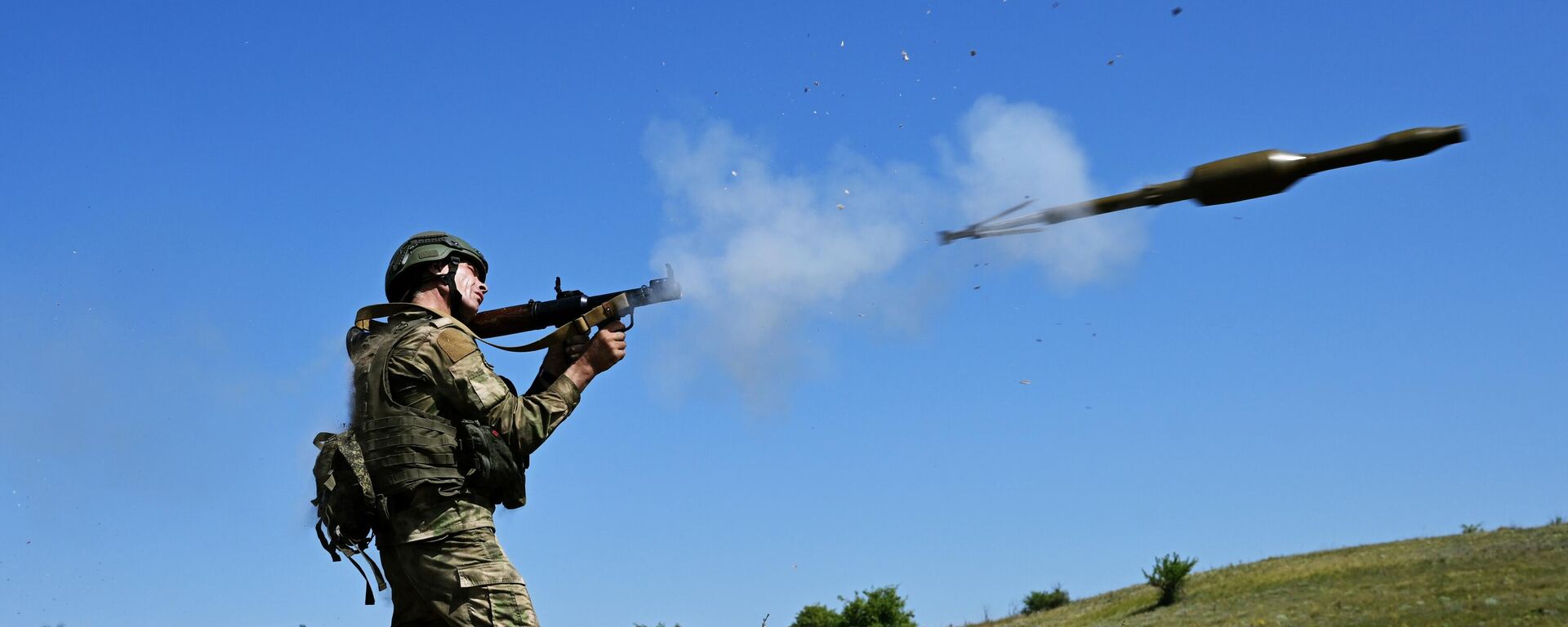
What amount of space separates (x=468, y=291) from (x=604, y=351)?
0.84 meters

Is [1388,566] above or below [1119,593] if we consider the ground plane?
below

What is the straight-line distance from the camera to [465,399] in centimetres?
664

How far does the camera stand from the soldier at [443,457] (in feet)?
20.7

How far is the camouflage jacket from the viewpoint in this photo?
253 inches

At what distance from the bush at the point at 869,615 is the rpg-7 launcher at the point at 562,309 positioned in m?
28.7

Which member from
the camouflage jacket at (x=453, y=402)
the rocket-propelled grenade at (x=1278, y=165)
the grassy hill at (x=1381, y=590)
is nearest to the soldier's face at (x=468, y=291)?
the camouflage jacket at (x=453, y=402)

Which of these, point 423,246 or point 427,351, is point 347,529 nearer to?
point 427,351

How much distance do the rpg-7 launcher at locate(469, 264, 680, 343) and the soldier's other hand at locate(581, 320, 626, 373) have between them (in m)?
0.52

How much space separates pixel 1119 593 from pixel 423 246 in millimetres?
37249

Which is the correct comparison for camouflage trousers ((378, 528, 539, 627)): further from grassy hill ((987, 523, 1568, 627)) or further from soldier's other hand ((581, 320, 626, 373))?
grassy hill ((987, 523, 1568, 627))

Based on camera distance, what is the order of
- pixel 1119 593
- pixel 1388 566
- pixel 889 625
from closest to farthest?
pixel 1388 566 < pixel 889 625 < pixel 1119 593

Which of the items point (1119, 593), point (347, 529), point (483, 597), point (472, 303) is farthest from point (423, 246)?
point (1119, 593)

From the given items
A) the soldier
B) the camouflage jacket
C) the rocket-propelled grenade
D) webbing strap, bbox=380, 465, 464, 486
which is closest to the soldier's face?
the soldier

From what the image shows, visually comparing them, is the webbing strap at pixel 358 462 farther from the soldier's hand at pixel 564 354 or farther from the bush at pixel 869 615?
the bush at pixel 869 615
